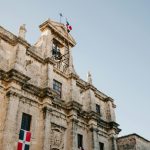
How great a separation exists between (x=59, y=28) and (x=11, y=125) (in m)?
14.0

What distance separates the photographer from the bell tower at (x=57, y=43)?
24.6 meters

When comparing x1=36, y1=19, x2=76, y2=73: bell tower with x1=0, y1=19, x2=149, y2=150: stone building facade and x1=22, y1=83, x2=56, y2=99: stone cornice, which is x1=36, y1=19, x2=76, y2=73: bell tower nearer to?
x1=0, y1=19, x2=149, y2=150: stone building facade

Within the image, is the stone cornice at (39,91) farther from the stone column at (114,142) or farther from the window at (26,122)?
the stone column at (114,142)

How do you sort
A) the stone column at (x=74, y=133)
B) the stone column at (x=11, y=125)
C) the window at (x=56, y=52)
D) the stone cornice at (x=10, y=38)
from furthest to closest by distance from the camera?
the window at (x=56, y=52)
the stone column at (x=74, y=133)
the stone cornice at (x=10, y=38)
the stone column at (x=11, y=125)

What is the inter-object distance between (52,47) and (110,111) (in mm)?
9950

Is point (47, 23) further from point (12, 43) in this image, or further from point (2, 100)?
point (2, 100)

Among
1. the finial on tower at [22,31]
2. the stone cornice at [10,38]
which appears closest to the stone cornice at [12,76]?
the stone cornice at [10,38]

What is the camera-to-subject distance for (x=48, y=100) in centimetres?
2005

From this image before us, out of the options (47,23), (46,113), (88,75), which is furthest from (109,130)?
(47,23)

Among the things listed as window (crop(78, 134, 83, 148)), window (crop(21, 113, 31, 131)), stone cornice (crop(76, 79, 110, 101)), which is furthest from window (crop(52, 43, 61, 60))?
window (crop(21, 113, 31, 131))

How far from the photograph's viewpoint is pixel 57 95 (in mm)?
22156

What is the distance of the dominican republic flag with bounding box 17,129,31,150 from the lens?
55.6ft

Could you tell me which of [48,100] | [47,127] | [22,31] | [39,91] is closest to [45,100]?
[48,100]

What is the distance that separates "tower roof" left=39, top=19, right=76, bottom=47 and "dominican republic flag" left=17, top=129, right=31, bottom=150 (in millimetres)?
12231
